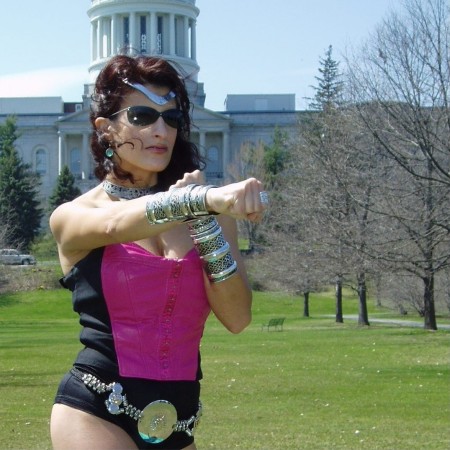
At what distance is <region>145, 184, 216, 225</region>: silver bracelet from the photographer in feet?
8.90

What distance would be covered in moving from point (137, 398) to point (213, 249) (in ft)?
1.47

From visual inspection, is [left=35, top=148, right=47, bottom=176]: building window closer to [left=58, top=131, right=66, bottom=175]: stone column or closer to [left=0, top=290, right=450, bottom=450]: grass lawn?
[left=58, top=131, right=66, bottom=175]: stone column

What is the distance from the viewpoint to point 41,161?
375ft

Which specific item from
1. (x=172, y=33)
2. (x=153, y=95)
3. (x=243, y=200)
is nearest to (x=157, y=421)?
(x=243, y=200)

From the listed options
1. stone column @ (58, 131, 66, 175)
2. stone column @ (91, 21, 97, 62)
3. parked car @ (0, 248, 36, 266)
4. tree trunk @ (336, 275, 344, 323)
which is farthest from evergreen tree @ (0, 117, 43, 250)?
tree trunk @ (336, 275, 344, 323)

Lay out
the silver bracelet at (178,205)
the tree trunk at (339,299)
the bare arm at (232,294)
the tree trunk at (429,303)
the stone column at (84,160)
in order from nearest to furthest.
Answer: the silver bracelet at (178,205) → the bare arm at (232,294) → the tree trunk at (429,303) → the tree trunk at (339,299) → the stone column at (84,160)

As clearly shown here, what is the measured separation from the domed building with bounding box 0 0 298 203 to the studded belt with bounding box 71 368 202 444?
97226 millimetres

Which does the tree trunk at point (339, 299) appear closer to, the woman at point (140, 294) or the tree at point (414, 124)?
the tree at point (414, 124)

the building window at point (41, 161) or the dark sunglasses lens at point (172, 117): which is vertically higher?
the building window at point (41, 161)

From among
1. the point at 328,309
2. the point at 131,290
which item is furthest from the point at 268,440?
the point at 328,309

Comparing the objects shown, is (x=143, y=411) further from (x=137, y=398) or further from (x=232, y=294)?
(x=232, y=294)

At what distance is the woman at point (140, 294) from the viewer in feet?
9.64

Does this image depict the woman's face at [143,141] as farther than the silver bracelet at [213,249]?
Yes

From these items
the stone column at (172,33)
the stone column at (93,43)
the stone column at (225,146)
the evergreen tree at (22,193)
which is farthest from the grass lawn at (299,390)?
the stone column at (93,43)
